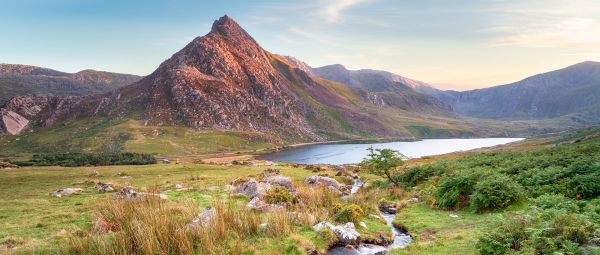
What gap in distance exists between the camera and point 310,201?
21.8m

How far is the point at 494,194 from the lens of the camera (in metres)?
21.7

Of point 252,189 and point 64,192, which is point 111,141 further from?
point 252,189

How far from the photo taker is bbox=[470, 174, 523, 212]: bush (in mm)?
21219

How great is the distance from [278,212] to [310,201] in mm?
4960

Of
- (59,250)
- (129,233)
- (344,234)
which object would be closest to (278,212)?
(344,234)

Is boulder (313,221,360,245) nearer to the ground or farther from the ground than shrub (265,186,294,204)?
nearer to the ground

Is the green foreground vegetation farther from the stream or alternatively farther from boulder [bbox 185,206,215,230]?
the stream

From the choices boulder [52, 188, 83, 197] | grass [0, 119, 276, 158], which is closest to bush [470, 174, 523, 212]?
boulder [52, 188, 83, 197]

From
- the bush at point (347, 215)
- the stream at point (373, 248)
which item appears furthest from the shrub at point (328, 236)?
the bush at point (347, 215)

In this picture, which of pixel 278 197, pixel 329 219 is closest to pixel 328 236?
pixel 329 219

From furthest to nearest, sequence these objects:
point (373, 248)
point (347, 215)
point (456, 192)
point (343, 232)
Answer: point (456, 192) < point (347, 215) < point (343, 232) < point (373, 248)

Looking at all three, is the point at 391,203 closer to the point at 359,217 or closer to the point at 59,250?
the point at 359,217

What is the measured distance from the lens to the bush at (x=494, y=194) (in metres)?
21.2

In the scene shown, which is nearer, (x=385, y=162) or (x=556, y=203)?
(x=556, y=203)
